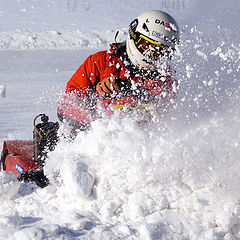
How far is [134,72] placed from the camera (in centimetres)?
372

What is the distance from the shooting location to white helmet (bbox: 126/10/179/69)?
11.4ft

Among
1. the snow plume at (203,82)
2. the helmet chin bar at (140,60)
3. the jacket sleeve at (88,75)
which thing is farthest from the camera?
the jacket sleeve at (88,75)

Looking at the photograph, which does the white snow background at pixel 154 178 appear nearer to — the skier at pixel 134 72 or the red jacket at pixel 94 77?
the skier at pixel 134 72

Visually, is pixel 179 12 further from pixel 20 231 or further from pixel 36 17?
pixel 20 231

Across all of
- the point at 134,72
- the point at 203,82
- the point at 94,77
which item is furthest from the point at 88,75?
the point at 203,82

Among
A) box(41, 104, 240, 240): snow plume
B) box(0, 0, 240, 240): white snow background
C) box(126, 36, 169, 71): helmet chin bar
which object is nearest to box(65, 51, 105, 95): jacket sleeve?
box(126, 36, 169, 71): helmet chin bar

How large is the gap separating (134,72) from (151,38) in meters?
0.36

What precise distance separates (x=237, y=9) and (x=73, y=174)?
1338 centimetres

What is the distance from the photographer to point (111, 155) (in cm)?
259

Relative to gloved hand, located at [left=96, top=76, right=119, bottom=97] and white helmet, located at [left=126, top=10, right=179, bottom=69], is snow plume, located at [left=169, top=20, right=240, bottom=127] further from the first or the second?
gloved hand, located at [left=96, top=76, right=119, bottom=97]

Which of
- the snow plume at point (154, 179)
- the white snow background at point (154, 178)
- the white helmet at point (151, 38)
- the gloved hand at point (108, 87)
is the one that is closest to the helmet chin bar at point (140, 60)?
the white helmet at point (151, 38)

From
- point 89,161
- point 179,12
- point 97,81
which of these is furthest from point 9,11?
point 89,161

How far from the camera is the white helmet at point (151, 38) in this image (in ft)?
11.4

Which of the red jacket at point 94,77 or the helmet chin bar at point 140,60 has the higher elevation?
the helmet chin bar at point 140,60
